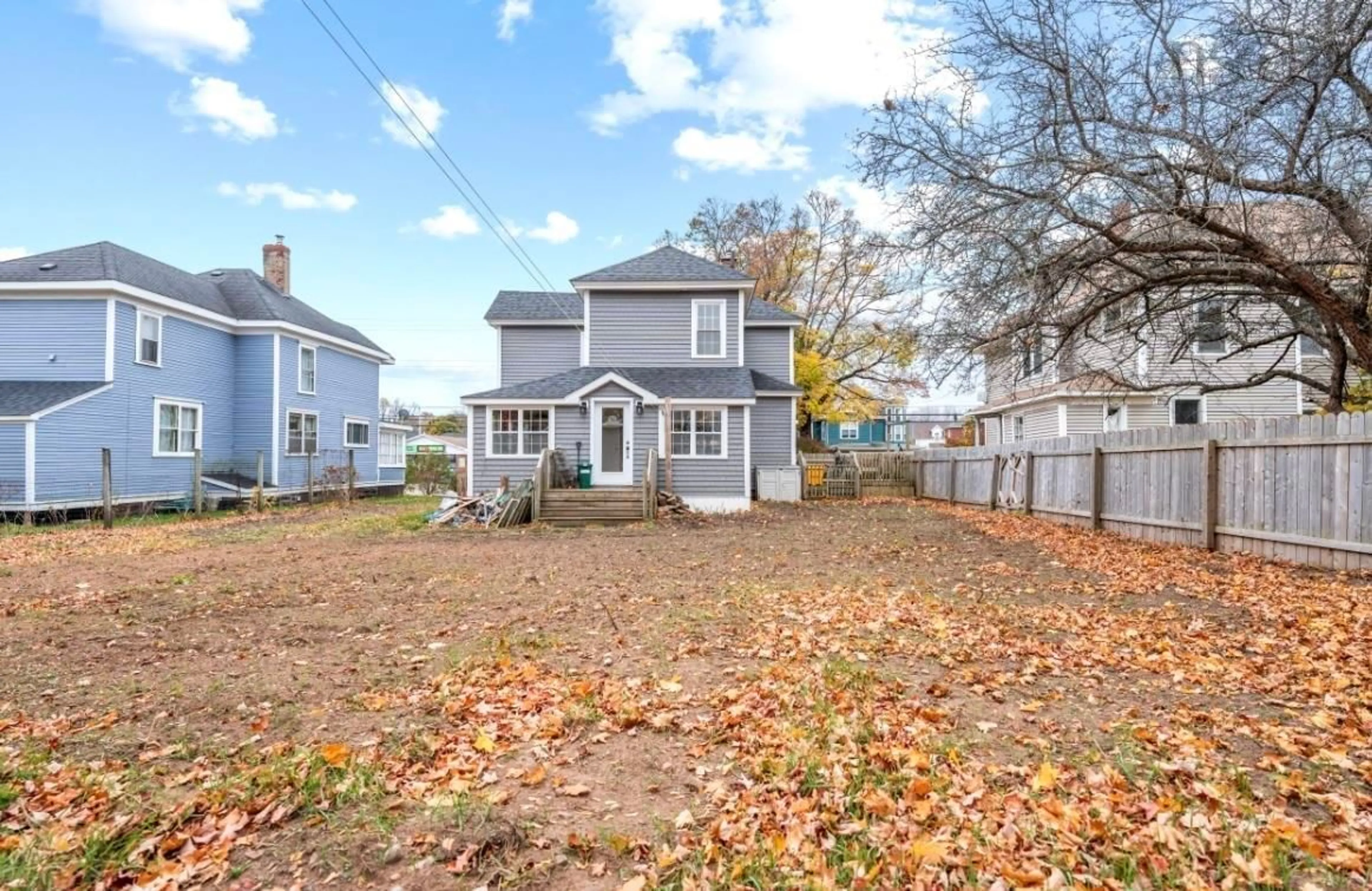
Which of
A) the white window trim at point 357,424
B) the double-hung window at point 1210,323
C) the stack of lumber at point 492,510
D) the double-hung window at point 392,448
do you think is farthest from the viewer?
the double-hung window at point 392,448

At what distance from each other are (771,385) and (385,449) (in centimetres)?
1913

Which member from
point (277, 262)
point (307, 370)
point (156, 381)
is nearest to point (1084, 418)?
point (307, 370)

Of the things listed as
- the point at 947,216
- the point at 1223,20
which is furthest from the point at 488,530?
the point at 1223,20

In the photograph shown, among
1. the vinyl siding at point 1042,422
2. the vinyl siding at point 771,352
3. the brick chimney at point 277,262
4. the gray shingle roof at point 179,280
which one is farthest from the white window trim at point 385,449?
the vinyl siding at point 1042,422

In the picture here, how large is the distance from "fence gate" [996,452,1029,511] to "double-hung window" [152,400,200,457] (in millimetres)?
21663

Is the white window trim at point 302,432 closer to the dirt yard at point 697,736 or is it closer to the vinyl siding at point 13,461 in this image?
the vinyl siding at point 13,461

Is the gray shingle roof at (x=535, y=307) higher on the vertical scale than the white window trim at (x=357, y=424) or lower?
higher

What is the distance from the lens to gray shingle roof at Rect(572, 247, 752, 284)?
61.6ft

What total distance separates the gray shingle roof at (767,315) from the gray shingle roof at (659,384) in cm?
406

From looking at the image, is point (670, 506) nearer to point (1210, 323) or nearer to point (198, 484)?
point (1210, 323)

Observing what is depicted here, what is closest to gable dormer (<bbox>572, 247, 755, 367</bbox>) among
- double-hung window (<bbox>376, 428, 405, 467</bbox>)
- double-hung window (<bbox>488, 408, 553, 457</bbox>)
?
double-hung window (<bbox>488, 408, 553, 457</bbox>)

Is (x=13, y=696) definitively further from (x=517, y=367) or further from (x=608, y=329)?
(x=517, y=367)

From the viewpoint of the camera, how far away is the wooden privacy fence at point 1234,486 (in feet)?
25.1

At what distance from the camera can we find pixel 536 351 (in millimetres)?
21938
